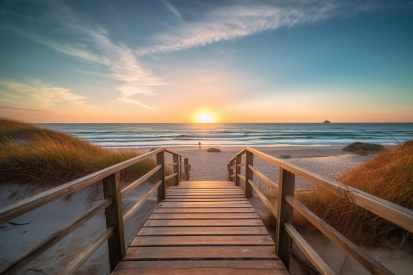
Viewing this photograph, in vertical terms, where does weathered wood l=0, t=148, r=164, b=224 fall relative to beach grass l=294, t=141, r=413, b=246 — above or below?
above

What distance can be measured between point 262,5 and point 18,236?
1239 cm

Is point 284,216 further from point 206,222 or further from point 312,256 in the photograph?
point 206,222

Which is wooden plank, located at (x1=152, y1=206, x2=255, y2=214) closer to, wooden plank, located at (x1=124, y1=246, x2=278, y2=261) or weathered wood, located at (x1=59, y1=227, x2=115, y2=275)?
wooden plank, located at (x1=124, y1=246, x2=278, y2=261)

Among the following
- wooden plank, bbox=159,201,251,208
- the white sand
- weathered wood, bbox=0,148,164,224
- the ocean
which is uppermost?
weathered wood, bbox=0,148,164,224

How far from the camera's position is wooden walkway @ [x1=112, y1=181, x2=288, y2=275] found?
5.72 feet

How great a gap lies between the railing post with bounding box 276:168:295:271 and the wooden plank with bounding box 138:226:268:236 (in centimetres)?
44

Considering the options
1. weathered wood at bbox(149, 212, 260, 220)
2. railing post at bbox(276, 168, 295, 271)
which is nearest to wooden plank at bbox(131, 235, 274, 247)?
railing post at bbox(276, 168, 295, 271)

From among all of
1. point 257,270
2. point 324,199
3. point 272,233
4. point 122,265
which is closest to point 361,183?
point 324,199

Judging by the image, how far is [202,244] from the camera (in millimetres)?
2064

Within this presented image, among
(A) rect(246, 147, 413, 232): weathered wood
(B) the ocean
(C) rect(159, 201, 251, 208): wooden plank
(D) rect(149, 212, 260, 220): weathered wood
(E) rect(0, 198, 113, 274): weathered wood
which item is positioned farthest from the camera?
(B) the ocean

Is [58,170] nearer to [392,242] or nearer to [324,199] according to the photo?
[324,199]

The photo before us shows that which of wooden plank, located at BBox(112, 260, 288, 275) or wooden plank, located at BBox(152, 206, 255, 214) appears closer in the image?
wooden plank, located at BBox(112, 260, 288, 275)

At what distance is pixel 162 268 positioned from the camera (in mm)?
1733

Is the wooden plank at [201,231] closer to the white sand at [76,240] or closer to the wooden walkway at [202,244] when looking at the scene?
the wooden walkway at [202,244]
